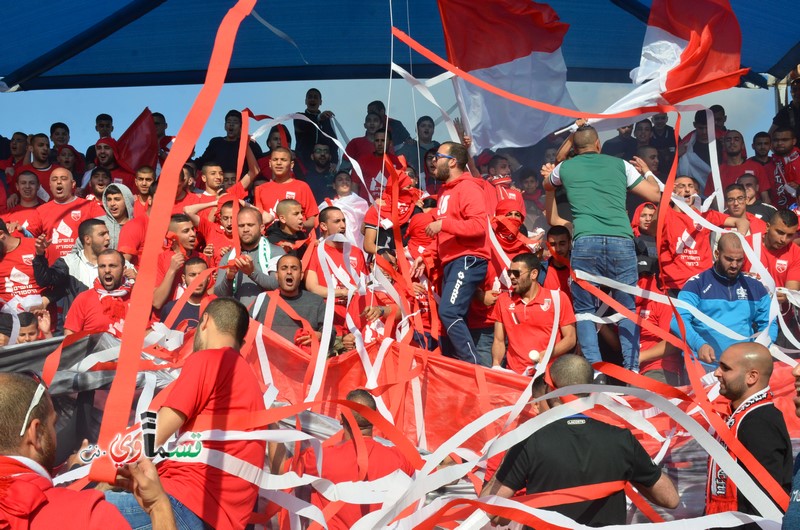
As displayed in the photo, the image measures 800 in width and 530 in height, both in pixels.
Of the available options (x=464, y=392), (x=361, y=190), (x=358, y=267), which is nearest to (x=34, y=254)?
(x=358, y=267)

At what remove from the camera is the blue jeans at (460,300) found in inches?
299

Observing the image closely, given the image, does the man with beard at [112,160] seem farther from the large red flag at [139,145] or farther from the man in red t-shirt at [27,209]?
the man in red t-shirt at [27,209]

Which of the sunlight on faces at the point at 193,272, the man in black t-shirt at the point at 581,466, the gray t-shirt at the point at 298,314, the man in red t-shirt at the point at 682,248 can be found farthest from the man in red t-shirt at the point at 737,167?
the man in black t-shirt at the point at 581,466

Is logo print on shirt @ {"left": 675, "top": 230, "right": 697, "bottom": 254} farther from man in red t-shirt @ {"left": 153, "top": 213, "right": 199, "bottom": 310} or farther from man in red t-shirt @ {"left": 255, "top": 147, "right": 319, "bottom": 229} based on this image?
man in red t-shirt @ {"left": 153, "top": 213, "right": 199, "bottom": 310}

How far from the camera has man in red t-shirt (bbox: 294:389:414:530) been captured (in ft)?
15.2

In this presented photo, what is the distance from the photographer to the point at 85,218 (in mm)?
9555

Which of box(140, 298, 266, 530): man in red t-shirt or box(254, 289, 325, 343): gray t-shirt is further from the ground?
box(254, 289, 325, 343): gray t-shirt

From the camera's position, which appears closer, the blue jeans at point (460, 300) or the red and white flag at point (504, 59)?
the blue jeans at point (460, 300)

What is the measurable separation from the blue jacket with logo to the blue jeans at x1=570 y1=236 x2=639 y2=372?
0.52 m

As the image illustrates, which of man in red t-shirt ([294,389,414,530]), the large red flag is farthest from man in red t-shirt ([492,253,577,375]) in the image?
the large red flag

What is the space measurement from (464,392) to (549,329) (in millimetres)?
1293

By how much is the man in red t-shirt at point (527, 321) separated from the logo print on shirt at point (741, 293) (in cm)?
134

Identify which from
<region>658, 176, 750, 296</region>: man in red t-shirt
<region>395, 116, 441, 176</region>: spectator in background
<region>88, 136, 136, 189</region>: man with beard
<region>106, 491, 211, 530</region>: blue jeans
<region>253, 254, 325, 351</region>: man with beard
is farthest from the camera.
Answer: <region>395, 116, 441, 176</region>: spectator in background

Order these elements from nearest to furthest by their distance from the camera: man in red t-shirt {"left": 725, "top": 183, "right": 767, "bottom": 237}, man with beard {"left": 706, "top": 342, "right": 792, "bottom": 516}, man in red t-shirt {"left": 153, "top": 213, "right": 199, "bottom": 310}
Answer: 1. man with beard {"left": 706, "top": 342, "right": 792, "bottom": 516}
2. man in red t-shirt {"left": 153, "top": 213, "right": 199, "bottom": 310}
3. man in red t-shirt {"left": 725, "top": 183, "right": 767, "bottom": 237}
